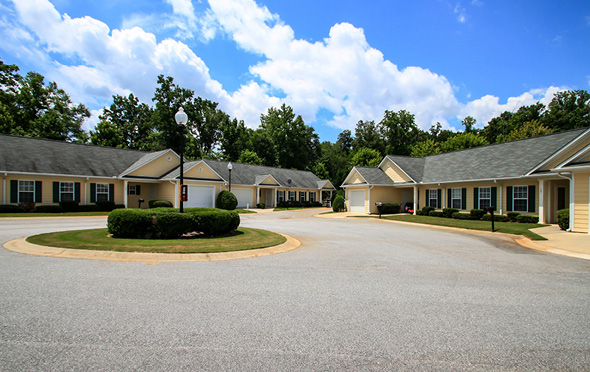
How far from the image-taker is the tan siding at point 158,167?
30552mm

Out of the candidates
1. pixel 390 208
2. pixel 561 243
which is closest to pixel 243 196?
pixel 390 208

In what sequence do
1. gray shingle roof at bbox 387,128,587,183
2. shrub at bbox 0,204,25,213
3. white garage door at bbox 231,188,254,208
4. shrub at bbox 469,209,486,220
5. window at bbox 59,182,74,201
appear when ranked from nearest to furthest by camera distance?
1. gray shingle roof at bbox 387,128,587,183
2. shrub at bbox 469,209,486,220
3. shrub at bbox 0,204,25,213
4. window at bbox 59,182,74,201
5. white garage door at bbox 231,188,254,208

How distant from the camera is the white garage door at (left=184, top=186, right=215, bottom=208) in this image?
1195 inches

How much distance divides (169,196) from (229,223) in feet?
65.8

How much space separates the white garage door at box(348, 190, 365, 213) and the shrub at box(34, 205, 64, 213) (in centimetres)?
2575

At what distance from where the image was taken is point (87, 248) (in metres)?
9.01

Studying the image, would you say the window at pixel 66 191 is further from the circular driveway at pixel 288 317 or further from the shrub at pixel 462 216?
the shrub at pixel 462 216

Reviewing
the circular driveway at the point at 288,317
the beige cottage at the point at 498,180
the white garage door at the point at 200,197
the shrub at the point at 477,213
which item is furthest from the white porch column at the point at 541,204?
the white garage door at the point at 200,197

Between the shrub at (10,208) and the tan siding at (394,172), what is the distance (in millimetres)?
30939

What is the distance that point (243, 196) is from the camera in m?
37.6

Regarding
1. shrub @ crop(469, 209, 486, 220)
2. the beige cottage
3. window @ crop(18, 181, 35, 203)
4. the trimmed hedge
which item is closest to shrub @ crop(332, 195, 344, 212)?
the beige cottage

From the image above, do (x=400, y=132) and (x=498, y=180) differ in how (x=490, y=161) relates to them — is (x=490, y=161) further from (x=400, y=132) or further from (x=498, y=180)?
(x=400, y=132)

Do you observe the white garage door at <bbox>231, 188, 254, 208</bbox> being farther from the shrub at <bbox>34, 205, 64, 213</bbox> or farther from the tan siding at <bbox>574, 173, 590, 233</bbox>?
the tan siding at <bbox>574, 173, 590, 233</bbox>

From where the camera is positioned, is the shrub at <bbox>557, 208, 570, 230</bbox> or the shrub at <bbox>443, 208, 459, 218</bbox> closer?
the shrub at <bbox>557, 208, 570, 230</bbox>
